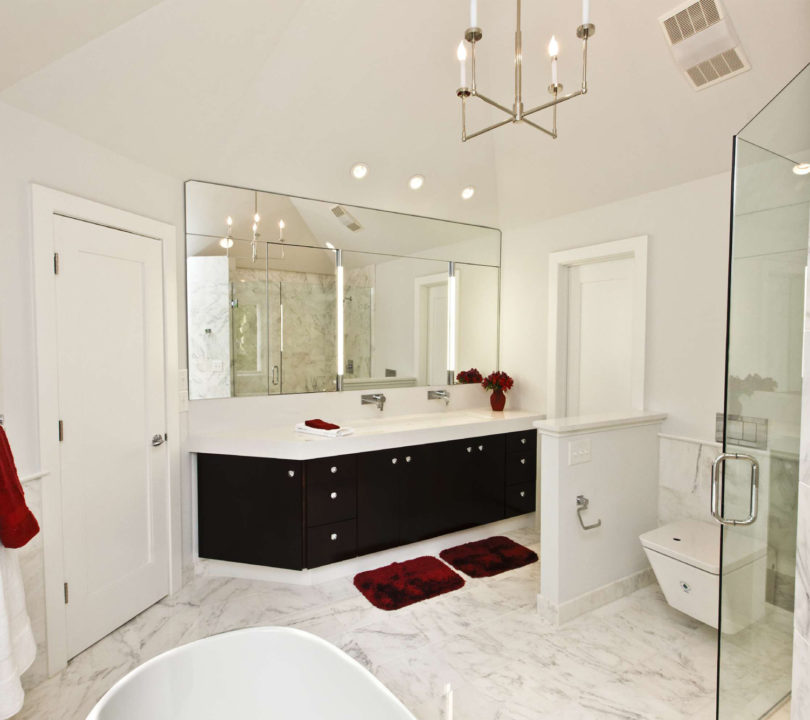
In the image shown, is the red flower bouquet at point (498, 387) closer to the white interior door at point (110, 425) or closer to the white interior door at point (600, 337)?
the white interior door at point (600, 337)

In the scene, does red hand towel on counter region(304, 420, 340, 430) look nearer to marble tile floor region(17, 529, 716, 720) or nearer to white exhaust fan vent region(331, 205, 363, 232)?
marble tile floor region(17, 529, 716, 720)

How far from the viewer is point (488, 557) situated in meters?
3.46

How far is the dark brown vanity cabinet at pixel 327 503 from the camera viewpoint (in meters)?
2.99

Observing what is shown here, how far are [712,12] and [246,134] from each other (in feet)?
7.89

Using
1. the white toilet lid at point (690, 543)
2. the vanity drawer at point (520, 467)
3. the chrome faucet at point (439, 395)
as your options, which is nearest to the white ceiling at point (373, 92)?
the chrome faucet at point (439, 395)

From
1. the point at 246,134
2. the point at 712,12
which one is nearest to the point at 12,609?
the point at 246,134

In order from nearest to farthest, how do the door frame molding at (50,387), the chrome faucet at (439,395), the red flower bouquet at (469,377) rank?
the door frame molding at (50,387) → the chrome faucet at (439,395) → the red flower bouquet at (469,377)

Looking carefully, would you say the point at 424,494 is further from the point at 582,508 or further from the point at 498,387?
the point at 498,387

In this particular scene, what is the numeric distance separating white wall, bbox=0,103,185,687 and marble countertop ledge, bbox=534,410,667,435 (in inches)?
96.0

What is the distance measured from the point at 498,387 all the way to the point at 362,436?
58.5 inches

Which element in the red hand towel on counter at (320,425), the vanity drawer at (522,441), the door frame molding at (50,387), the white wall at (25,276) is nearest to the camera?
the white wall at (25,276)

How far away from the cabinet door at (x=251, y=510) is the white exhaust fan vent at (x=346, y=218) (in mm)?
1745

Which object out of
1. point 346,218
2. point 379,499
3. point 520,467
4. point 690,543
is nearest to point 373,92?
point 346,218

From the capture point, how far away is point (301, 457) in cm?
293
